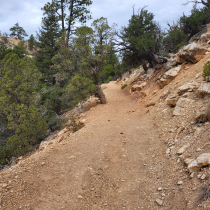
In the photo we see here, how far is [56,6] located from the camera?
1594 cm

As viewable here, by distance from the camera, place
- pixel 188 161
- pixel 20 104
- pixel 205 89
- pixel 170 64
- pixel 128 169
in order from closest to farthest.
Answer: pixel 188 161, pixel 128 169, pixel 205 89, pixel 20 104, pixel 170 64

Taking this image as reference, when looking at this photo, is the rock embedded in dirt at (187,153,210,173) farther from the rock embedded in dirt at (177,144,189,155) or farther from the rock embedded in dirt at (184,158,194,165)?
the rock embedded in dirt at (177,144,189,155)

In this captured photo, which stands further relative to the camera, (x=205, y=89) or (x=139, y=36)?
(x=139, y=36)

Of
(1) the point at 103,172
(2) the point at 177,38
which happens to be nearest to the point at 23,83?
(1) the point at 103,172

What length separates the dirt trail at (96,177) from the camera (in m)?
3.93

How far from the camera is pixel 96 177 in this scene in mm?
5086

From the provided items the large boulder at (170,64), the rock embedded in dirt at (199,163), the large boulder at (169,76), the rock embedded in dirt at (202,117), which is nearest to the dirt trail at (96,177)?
the rock embedded in dirt at (199,163)

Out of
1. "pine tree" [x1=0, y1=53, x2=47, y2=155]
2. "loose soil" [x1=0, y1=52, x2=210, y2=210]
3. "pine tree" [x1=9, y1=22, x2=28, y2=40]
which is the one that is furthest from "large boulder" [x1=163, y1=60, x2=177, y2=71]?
"pine tree" [x1=9, y1=22, x2=28, y2=40]

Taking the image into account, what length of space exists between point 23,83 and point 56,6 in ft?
32.0

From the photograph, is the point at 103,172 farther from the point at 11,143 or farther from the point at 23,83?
the point at 23,83

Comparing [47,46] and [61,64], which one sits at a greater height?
[47,46]

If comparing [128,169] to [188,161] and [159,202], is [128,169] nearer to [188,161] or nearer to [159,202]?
[159,202]

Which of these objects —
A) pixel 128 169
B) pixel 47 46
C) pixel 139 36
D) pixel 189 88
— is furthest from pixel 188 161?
pixel 47 46

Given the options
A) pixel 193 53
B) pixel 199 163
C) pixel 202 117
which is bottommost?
pixel 199 163
